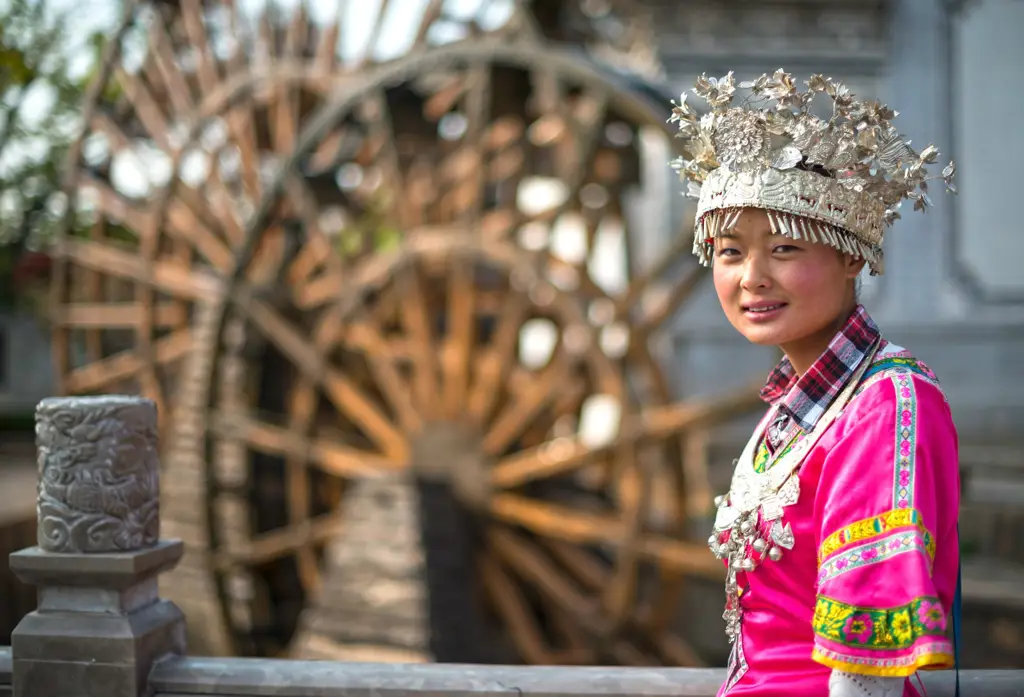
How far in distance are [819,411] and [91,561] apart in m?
2.02

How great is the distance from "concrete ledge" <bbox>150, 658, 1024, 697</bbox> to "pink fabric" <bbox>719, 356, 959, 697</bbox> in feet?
3.26

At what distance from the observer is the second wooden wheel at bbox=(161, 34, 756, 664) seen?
19.6 feet

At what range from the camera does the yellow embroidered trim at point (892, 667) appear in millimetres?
1429

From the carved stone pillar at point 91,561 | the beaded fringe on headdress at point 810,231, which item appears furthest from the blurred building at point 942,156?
the beaded fringe on headdress at point 810,231

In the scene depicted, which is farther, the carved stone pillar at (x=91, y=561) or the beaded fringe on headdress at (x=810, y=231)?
the carved stone pillar at (x=91, y=561)

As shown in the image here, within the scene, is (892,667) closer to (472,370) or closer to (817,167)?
(817,167)

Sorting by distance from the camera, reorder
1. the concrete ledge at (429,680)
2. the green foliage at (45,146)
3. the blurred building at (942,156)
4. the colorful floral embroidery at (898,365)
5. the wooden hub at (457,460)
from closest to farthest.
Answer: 1. the colorful floral embroidery at (898,365)
2. the concrete ledge at (429,680)
3. the wooden hub at (457,460)
4. the blurred building at (942,156)
5. the green foliage at (45,146)

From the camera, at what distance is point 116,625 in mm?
2824

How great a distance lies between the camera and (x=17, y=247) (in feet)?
51.8

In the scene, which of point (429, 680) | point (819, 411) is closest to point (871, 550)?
point (819, 411)

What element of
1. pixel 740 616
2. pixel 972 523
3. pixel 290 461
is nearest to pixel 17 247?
pixel 290 461

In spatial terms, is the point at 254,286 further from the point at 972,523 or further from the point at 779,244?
the point at 779,244

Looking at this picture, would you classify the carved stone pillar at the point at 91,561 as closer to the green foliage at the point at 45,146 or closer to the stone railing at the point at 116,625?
the stone railing at the point at 116,625

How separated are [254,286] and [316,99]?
211 cm
